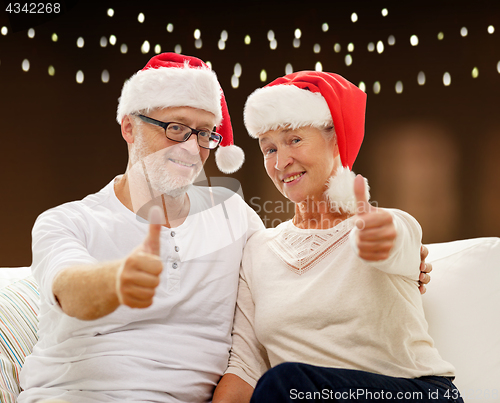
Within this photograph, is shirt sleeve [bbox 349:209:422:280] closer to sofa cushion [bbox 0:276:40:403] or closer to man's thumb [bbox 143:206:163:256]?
man's thumb [bbox 143:206:163:256]

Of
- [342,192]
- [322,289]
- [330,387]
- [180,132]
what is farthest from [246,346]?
[180,132]

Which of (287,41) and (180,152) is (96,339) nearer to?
(180,152)

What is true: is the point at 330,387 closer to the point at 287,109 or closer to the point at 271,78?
the point at 287,109

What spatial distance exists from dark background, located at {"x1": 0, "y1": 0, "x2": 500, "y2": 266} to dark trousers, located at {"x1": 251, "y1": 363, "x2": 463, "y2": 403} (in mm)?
1901

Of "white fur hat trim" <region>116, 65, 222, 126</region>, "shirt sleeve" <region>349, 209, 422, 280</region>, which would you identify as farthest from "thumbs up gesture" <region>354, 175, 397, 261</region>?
"white fur hat trim" <region>116, 65, 222, 126</region>

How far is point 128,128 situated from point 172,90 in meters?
0.22

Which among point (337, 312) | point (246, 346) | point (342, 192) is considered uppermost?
point (342, 192)

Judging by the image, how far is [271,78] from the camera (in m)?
3.05

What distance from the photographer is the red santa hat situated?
138 cm

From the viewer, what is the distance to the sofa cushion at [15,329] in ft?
4.43

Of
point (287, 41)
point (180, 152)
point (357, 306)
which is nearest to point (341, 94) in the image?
point (180, 152)

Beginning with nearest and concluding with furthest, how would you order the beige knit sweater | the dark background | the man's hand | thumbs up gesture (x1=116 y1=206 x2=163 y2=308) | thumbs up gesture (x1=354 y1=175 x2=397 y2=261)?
thumbs up gesture (x1=116 y1=206 x2=163 y2=308)
thumbs up gesture (x1=354 y1=175 x2=397 y2=261)
the beige knit sweater
the man's hand
the dark background

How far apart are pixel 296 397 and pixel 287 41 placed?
2583 millimetres

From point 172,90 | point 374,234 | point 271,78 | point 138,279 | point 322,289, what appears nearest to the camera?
point 138,279
